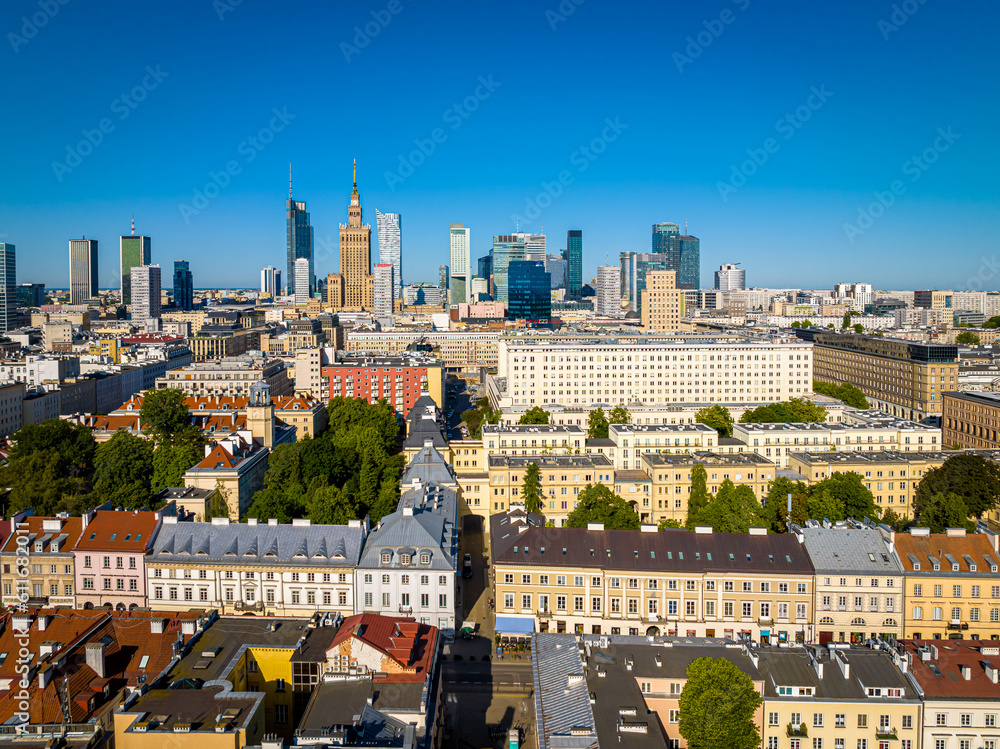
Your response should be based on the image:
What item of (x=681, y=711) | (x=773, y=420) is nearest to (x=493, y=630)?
(x=681, y=711)

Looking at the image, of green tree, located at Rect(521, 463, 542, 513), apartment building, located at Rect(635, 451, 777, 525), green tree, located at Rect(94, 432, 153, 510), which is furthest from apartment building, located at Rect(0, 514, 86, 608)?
apartment building, located at Rect(635, 451, 777, 525)

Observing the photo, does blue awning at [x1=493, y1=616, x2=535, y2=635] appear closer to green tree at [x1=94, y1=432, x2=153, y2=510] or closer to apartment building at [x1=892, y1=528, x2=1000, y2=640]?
apartment building at [x1=892, y1=528, x2=1000, y2=640]

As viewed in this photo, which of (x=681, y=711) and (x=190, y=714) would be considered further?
(x=681, y=711)

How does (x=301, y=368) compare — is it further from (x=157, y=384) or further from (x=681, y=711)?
(x=681, y=711)

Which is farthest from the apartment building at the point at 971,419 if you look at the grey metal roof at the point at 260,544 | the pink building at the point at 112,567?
the pink building at the point at 112,567

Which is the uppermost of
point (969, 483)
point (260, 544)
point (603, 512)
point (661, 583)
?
point (969, 483)

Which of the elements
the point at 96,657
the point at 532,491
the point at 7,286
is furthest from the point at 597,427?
the point at 7,286

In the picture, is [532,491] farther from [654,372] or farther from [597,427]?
[654,372]
